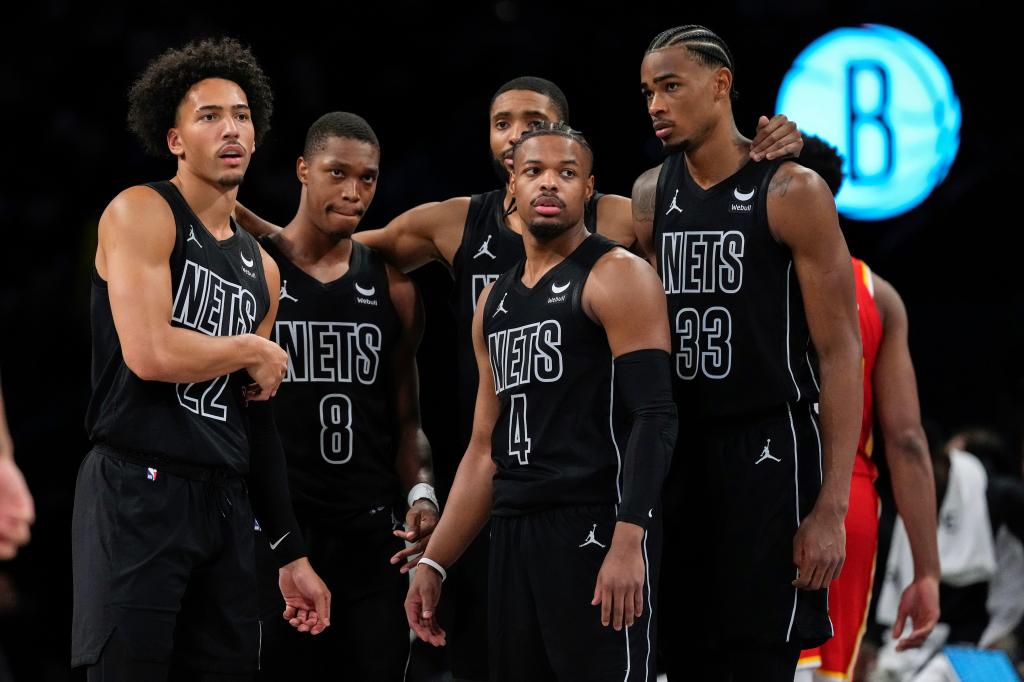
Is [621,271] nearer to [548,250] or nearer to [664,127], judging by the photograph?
→ [548,250]

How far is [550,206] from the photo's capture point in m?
3.68

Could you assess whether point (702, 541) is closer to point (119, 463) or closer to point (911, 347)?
point (119, 463)

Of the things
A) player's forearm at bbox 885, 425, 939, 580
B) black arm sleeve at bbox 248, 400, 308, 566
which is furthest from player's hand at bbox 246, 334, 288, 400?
player's forearm at bbox 885, 425, 939, 580

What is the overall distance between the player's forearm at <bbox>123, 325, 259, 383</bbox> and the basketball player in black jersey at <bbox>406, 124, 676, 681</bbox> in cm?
Result: 69

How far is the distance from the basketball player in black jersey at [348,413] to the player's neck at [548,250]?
0.96 metres

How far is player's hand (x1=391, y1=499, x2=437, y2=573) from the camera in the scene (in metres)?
4.22

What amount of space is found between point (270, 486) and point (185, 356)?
0.58 m

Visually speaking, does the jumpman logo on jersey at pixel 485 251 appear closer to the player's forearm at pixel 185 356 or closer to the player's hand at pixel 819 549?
the player's forearm at pixel 185 356

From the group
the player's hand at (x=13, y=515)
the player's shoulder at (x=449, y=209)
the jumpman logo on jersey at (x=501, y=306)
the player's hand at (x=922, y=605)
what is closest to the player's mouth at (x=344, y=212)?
the player's shoulder at (x=449, y=209)

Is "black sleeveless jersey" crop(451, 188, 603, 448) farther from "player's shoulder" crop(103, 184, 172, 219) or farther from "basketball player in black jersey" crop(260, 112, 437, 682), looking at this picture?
"player's shoulder" crop(103, 184, 172, 219)

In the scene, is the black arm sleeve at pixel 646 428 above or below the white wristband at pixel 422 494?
above

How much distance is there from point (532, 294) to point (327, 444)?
3.53ft

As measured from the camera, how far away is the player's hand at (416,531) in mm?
4223

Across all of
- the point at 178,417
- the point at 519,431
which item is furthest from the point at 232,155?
the point at 519,431
